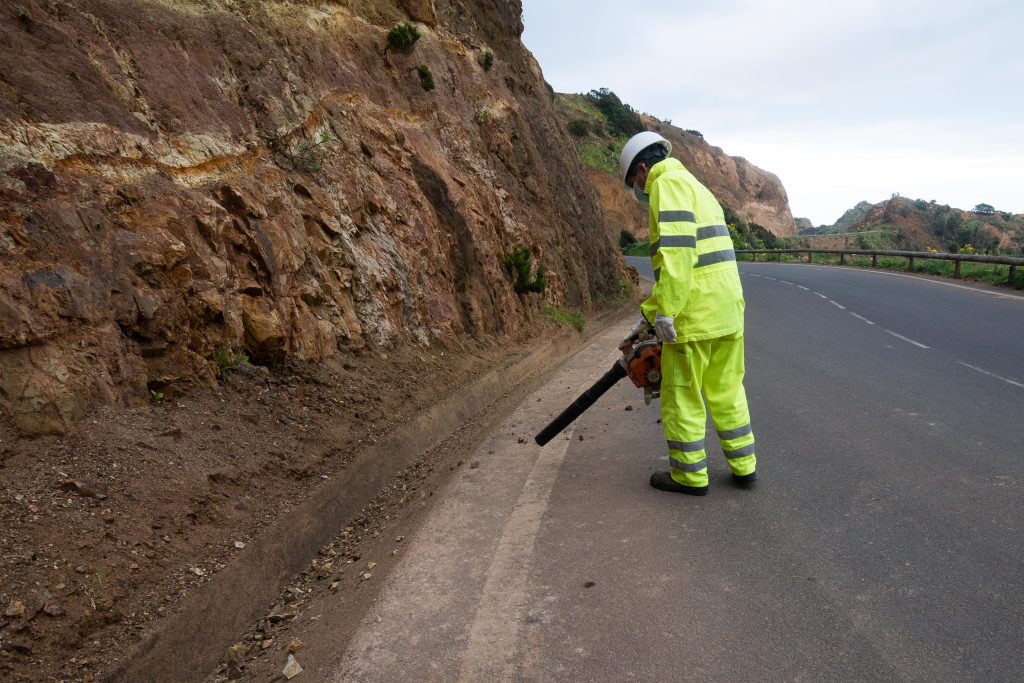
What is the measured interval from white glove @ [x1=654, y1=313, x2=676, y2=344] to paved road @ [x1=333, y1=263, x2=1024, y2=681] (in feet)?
3.45

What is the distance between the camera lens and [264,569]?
4.26 metres

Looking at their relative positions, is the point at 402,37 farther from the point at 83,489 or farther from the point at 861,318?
the point at 861,318

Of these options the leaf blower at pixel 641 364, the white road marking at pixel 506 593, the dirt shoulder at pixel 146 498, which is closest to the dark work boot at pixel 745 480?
the leaf blower at pixel 641 364

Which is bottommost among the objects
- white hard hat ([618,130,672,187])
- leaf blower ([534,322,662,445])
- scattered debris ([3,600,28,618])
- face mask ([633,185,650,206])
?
scattered debris ([3,600,28,618])

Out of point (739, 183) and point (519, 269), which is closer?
point (519, 269)

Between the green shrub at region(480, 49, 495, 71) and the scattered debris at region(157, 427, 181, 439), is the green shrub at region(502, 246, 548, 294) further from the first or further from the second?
the scattered debris at region(157, 427, 181, 439)

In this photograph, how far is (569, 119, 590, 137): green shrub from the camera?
54.2m

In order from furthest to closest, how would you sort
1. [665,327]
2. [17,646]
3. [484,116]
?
[484,116]
[665,327]
[17,646]

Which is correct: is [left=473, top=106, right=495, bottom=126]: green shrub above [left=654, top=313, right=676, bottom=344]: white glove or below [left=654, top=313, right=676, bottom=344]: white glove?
above

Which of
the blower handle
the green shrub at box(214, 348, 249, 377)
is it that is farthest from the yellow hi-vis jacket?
the green shrub at box(214, 348, 249, 377)

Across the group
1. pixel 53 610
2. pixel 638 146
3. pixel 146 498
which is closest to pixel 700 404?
pixel 638 146

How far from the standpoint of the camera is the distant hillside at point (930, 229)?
182ft

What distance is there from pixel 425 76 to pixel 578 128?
4394cm

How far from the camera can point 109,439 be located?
14.4 ft
